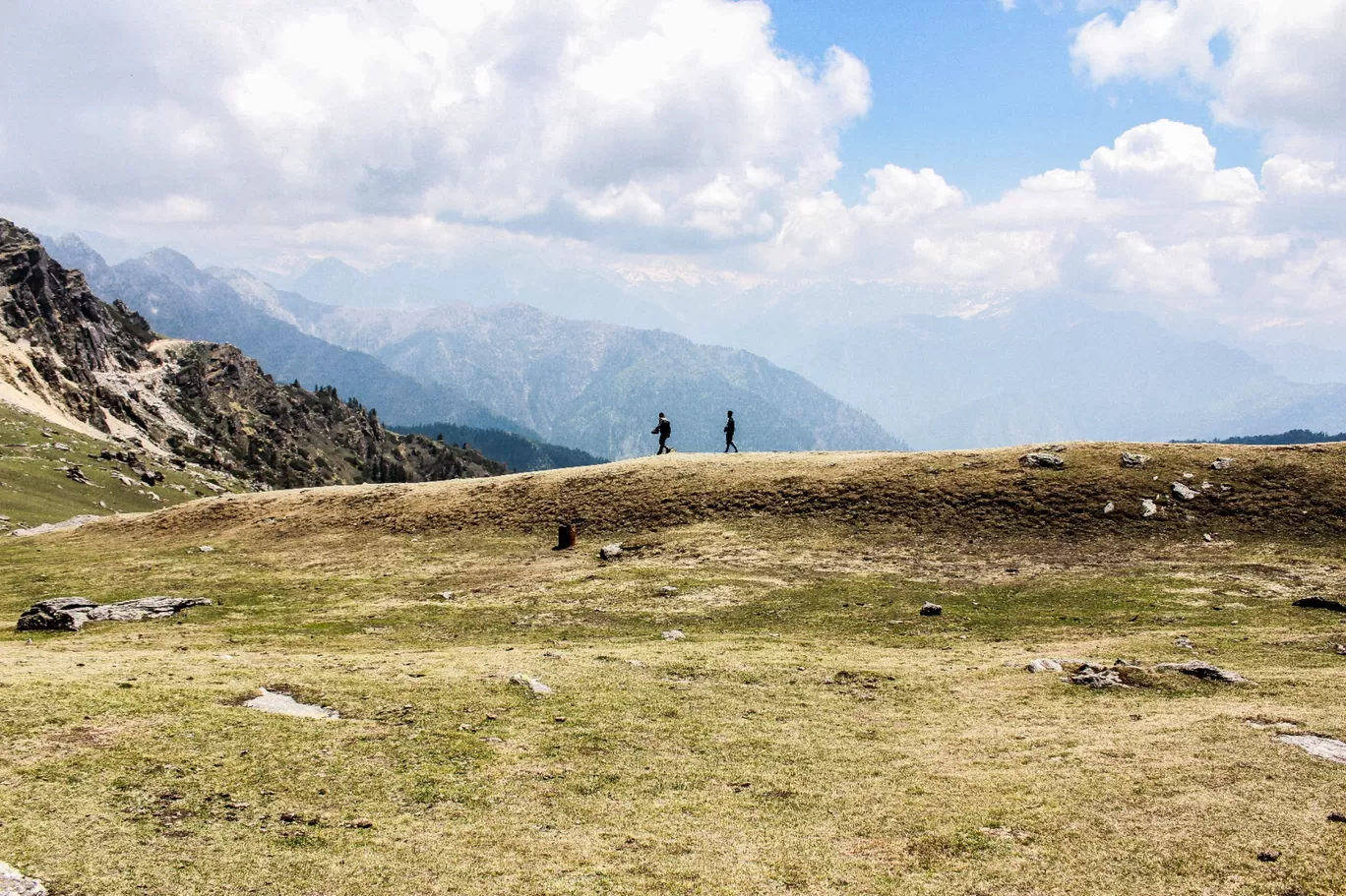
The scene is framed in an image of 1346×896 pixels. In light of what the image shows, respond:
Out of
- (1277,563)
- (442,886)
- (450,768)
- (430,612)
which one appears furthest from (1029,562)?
(442,886)

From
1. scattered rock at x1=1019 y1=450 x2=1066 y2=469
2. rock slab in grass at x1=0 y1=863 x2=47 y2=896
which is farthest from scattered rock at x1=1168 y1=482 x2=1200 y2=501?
rock slab in grass at x1=0 y1=863 x2=47 y2=896

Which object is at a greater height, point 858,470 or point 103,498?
point 858,470

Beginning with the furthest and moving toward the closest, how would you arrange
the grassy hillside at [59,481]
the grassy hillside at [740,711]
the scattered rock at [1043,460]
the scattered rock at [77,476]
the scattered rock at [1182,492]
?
the scattered rock at [77,476] < the grassy hillside at [59,481] < the scattered rock at [1043,460] < the scattered rock at [1182,492] < the grassy hillside at [740,711]

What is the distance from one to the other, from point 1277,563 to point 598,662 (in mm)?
33753

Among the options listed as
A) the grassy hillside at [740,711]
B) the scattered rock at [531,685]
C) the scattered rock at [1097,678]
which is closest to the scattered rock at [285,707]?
the grassy hillside at [740,711]

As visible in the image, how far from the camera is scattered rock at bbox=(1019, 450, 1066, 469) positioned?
4999 centimetres

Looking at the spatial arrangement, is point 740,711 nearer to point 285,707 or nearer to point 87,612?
point 285,707

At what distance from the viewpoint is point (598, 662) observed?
26.9 meters

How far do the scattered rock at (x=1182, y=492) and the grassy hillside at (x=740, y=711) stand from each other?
1382mm

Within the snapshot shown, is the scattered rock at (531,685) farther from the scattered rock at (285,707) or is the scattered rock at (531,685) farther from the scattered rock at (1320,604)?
the scattered rock at (1320,604)

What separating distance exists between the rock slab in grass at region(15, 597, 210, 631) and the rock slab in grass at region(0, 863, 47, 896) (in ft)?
85.4

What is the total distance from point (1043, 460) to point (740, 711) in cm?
3699

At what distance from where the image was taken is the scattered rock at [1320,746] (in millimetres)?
17031

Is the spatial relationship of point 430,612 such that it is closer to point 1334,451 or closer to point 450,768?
point 450,768
